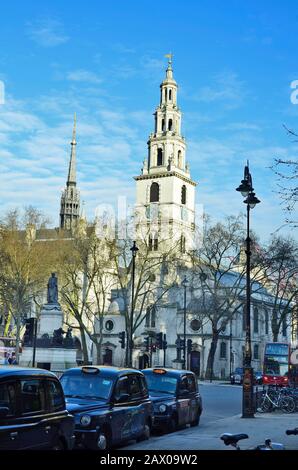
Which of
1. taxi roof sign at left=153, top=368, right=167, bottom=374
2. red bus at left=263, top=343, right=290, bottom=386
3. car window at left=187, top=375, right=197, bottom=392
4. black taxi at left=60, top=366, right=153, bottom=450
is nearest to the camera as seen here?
black taxi at left=60, top=366, right=153, bottom=450

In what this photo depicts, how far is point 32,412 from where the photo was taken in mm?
9086

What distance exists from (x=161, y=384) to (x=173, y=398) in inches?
28.7

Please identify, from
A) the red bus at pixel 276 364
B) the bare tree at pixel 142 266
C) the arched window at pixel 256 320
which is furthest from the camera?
the arched window at pixel 256 320

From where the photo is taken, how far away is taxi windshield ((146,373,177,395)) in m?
17.6

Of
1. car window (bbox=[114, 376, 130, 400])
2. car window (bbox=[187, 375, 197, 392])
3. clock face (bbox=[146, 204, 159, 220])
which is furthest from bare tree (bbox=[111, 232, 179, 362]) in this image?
car window (bbox=[114, 376, 130, 400])

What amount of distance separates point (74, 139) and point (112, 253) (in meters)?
66.5

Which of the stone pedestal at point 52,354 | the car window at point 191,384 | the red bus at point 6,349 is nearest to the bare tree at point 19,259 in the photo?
the red bus at point 6,349

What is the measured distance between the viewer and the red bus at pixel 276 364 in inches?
1994

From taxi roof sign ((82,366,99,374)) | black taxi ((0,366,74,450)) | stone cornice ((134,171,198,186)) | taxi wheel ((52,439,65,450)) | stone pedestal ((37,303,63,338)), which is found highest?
stone cornice ((134,171,198,186))

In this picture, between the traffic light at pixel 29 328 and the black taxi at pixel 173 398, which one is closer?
the black taxi at pixel 173 398

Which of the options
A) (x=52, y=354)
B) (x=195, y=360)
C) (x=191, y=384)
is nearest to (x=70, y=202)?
(x=195, y=360)

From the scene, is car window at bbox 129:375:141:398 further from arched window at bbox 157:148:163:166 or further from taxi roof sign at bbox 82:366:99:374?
arched window at bbox 157:148:163:166

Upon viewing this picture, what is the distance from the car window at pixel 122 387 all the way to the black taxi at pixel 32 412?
3.13 meters

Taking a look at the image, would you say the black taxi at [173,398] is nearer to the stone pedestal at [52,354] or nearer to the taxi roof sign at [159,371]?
the taxi roof sign at [159,371]
